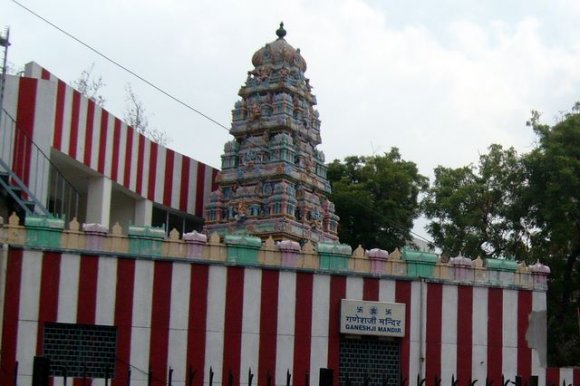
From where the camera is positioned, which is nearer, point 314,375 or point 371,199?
point 314,375

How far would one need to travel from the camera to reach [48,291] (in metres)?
26.6

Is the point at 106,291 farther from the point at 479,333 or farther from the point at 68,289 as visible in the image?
the point at 479,333

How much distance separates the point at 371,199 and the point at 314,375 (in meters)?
19.5

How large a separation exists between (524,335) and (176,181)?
17.1 metres

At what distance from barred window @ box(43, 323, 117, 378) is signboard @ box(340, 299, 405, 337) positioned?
5.80 meters

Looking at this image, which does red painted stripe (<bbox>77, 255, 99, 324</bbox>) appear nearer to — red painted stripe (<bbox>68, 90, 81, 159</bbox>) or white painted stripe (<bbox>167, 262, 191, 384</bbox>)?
white painted stripe (<bbox>167, 262, 191, 384</bbox>)

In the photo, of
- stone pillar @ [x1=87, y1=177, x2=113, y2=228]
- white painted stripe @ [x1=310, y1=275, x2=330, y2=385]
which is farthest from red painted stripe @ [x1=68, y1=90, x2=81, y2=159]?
white painted stripe @ [x1=310, y1=275, x2=330, y2=385]

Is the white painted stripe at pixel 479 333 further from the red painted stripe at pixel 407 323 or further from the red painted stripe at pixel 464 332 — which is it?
the red painted stripe at pixel 407 323

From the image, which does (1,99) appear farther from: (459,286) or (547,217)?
(547,217)

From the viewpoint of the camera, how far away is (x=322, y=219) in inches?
1582

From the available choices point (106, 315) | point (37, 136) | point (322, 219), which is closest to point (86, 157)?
point (37, 136)

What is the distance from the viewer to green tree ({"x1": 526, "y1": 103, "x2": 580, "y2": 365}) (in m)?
38.7

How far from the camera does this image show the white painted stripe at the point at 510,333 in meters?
29.7

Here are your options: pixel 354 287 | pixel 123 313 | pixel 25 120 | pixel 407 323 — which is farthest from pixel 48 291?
pixel 407 323
